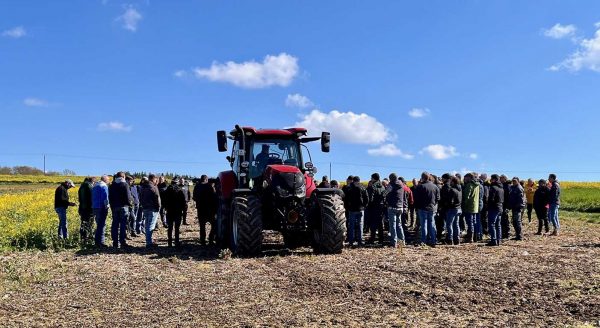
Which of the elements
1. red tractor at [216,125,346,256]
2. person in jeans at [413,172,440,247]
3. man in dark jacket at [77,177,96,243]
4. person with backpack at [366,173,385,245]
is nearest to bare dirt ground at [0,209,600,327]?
red tractor at [216,125,346,256]

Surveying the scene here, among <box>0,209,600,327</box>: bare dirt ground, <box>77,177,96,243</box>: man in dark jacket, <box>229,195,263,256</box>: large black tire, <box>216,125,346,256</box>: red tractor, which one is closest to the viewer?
<box>0,209,600,327</box>: bare dirt ground

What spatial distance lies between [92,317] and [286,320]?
7.40ft

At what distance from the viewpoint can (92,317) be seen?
6.08m

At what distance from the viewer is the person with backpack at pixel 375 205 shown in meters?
13.1

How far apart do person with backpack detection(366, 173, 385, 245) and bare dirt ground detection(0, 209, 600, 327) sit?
79.5 inches

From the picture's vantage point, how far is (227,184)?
455 inches

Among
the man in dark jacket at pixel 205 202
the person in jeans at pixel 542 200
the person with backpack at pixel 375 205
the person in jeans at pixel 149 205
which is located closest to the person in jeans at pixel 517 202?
the person in jeans at pixel 542 200

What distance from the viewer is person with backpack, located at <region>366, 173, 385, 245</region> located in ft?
42.9

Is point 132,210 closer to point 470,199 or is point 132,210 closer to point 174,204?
point 174,204

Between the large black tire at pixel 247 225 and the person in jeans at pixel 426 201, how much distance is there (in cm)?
409

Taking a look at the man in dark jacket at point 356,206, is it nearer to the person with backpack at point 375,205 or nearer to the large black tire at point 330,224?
the person with backpack at point 375,205

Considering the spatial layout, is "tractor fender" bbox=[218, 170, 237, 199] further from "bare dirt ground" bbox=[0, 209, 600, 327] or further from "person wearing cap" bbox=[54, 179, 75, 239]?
"person wearing cap" bbox=[54, 179, 75, 239]

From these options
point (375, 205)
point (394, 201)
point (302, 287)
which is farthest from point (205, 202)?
point (302, 287)

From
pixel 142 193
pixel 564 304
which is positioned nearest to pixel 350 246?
pixel 142 193
